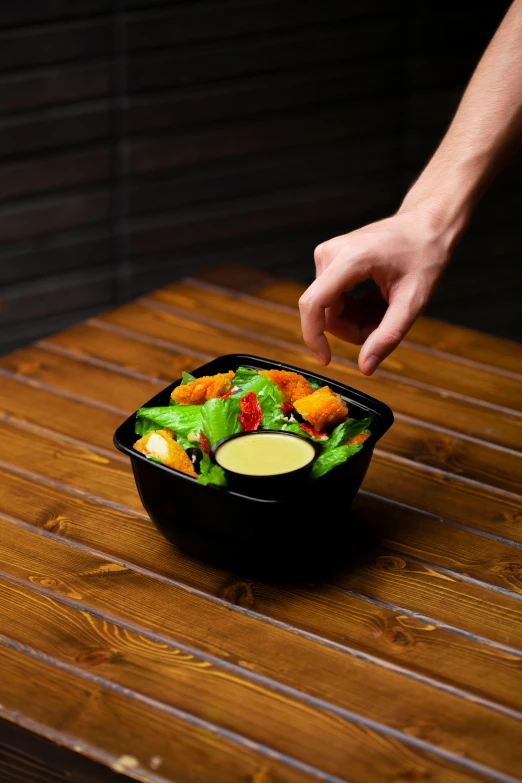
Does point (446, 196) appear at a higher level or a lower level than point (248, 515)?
higher

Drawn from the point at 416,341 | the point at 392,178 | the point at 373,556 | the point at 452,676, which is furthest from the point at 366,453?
the point at 392,178

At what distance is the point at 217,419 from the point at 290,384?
139 mm

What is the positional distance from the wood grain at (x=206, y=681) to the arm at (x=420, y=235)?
17.1 inches

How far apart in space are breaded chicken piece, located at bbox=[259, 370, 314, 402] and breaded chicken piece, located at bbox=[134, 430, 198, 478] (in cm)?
17

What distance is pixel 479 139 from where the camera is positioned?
153 centimetres

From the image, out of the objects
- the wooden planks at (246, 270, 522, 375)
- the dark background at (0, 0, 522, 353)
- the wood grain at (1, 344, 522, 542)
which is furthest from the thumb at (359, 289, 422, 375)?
the dark background at (0, 0, 522, 353)

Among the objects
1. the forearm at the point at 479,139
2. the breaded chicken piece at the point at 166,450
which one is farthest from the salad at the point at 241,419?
the forearm at the point at 479,139

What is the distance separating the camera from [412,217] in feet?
4.76

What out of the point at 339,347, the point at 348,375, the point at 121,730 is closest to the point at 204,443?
the point at 121,730

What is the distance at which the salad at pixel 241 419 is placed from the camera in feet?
4.14

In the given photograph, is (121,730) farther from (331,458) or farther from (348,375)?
(348,375)

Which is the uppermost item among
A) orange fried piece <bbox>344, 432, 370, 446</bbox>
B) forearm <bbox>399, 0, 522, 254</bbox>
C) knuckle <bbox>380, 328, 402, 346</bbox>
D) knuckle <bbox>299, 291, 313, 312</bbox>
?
forearm <bbox>399, 0, 522, 254</bbox>

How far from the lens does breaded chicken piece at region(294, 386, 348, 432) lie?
1307 millimetres

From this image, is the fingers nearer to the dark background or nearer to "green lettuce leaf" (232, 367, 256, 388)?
"green lettuce leaf" (232, 367, 256, 388)
